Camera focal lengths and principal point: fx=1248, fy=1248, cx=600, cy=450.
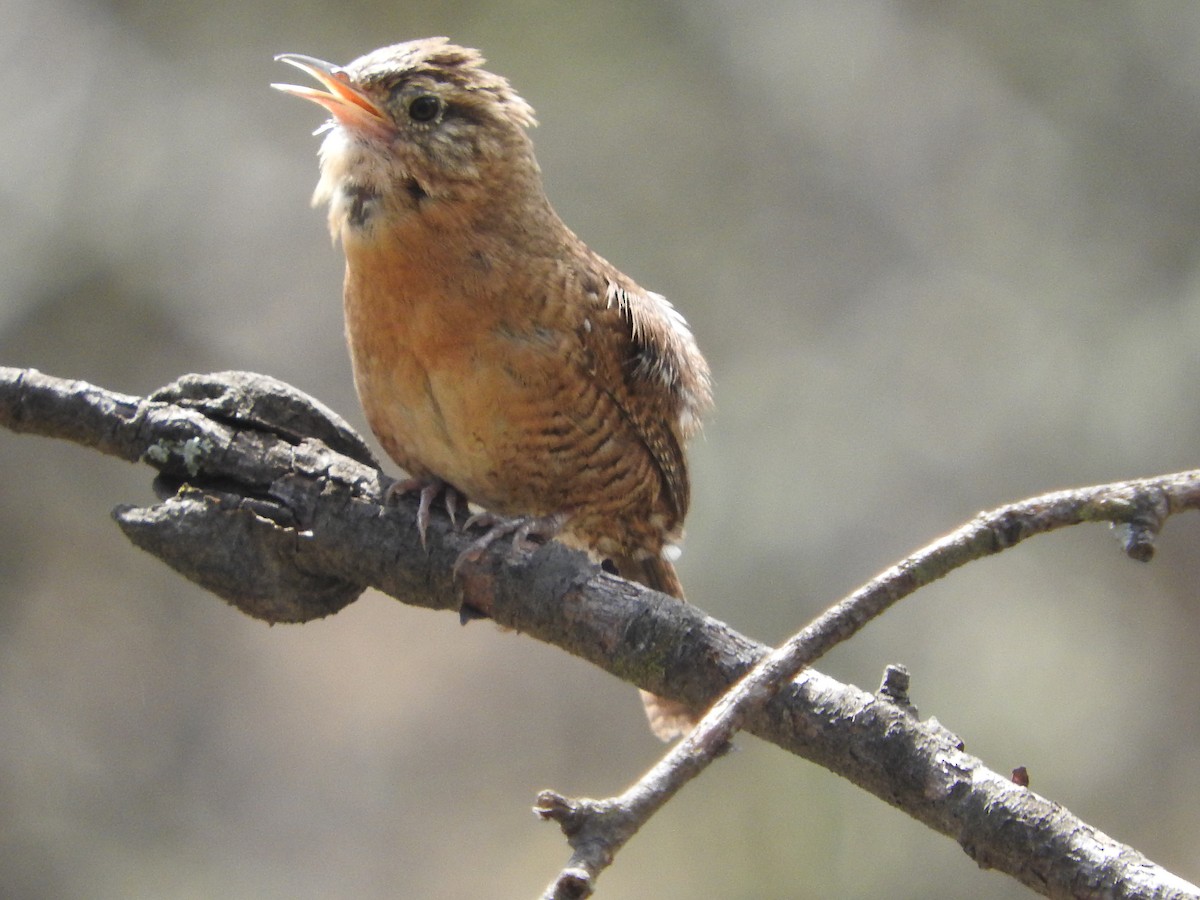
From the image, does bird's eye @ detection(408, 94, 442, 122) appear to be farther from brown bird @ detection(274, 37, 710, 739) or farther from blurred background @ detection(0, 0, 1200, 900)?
blurred background @ detection(0, 0, 1200, 900)

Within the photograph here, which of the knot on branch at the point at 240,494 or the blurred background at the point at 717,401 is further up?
the blurred background at the point at 717,401

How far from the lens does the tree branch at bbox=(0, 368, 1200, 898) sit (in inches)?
59.1

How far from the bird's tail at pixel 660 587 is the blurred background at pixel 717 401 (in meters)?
2.08

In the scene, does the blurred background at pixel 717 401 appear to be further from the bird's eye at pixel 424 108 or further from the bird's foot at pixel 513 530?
the bird's eye at pixel 424 108

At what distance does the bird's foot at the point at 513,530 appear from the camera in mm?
1978

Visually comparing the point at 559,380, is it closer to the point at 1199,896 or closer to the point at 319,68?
the point at 319,68

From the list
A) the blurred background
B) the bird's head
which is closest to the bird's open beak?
the bird's head

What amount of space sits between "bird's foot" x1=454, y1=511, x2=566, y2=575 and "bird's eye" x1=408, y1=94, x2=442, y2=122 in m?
0.75

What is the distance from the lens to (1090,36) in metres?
5.32

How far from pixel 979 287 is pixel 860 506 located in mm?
1095

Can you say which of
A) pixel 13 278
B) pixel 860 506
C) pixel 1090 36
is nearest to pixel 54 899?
pixel 13 278

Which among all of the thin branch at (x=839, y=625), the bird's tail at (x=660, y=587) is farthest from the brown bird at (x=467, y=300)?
the thin branch at (x=839, y=625)

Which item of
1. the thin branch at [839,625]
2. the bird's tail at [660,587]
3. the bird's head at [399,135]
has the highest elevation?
the bird's head at [399,135]

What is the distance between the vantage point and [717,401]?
520 cm
